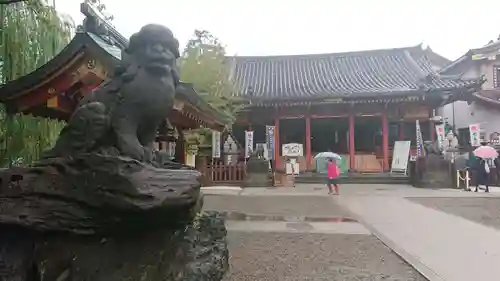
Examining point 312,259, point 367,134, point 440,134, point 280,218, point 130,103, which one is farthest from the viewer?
point 367,134

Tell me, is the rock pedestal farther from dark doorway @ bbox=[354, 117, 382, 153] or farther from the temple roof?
dark doorway @ bbox=[354, 117, 382, 153]

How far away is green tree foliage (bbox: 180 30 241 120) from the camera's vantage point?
15.4m

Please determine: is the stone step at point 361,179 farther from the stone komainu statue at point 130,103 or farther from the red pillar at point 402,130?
the stone komainu statue at point 130,103

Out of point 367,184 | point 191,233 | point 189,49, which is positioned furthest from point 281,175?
point 191,233

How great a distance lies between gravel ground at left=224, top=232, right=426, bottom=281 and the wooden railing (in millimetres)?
10864

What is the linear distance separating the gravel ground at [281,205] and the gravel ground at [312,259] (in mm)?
2691

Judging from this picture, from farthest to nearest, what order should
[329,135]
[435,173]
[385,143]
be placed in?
[329,135] → [385,143] → [435,173]

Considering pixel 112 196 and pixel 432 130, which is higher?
pixel 432 130

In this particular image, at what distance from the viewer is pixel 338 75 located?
2369 cm

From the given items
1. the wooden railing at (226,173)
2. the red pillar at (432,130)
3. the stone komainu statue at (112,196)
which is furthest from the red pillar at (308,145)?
the stone komainu statue at (112,196)

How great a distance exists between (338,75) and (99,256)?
73.5ft

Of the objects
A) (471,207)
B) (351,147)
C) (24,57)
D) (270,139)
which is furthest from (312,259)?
(351,147)

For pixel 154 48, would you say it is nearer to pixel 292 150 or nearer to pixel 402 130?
pixel 292 150

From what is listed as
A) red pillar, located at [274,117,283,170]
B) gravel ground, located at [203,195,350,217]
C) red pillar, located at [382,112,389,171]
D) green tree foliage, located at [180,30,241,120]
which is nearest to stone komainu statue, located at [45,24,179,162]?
gravel ground, located at [203,195,350,217]
